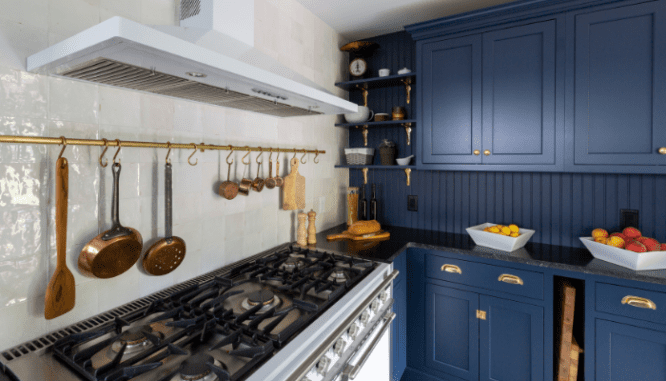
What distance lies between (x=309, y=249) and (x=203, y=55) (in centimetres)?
128

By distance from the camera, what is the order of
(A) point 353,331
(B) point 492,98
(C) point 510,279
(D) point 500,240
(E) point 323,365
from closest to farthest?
1. (E) point 323,365
2. (A) point 353,331
3. (C) point 510,279
4. (D) point 500,240
5. (B) point 492,98

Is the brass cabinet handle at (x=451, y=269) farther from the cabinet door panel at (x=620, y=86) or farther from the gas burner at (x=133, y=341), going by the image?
the gas burner at (x=133, y=341)

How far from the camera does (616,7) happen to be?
1.64m

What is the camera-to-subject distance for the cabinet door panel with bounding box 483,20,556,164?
1.81 meters

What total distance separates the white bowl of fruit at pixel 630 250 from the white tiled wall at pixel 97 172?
1.71 meters

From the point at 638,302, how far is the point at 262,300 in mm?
1605

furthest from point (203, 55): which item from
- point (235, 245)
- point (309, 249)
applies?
point (309, 249)

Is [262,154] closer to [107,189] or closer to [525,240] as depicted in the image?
[107,189]

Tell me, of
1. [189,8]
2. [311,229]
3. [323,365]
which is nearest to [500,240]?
[311,229]

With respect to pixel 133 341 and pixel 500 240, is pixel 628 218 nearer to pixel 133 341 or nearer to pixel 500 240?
pixel 500 240

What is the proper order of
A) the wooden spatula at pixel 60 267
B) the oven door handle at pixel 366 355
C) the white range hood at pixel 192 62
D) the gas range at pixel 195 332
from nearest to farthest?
the white range hood at pixel 192 62
the gas range at pixel 195 332
the wooden spatula at pixel 60 267
the oven door handle at pixel 366 355

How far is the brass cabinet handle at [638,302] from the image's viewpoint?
4.71 ft

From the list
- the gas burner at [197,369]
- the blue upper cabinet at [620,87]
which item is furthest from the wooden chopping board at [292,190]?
the blue upper cabinet at [620,87]

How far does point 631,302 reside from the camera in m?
1.47
